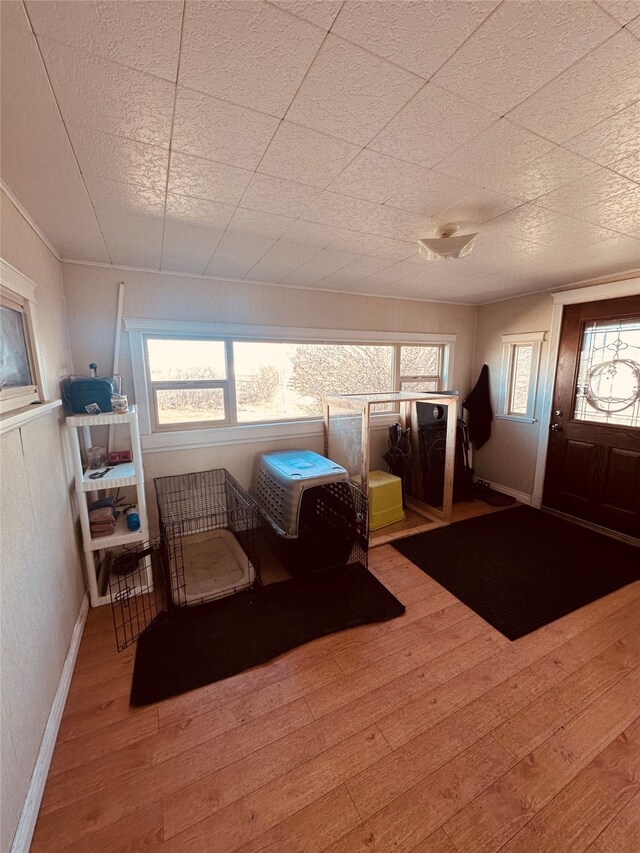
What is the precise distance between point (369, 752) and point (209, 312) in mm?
3032

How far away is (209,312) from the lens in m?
2.88

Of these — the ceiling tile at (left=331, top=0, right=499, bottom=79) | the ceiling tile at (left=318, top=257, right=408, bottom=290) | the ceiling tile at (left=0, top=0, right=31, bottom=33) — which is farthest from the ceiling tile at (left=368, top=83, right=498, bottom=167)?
the ceiling tile at (left=318, top=257, right=408, bottom=290)

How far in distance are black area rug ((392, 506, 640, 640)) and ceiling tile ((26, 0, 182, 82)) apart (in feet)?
9.41

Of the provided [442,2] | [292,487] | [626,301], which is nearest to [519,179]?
[442,2]

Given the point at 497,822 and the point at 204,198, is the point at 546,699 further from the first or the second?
the point at 204,198

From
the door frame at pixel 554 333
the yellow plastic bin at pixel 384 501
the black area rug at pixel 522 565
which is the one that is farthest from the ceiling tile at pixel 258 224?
the door frame at pixel 554 333

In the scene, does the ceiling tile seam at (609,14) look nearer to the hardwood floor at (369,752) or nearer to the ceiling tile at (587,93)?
the ceiling tile at (587,93)

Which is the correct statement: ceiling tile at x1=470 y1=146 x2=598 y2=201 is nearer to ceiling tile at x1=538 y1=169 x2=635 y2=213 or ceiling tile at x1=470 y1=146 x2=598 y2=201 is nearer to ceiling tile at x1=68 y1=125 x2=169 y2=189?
ceiling tile at x1=538 y1=169 x2=635 y2=213

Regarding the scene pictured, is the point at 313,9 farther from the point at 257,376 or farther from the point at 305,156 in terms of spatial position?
the point at 257,376

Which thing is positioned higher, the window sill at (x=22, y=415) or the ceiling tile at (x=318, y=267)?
the ceiling tile at (x=318, y=267)

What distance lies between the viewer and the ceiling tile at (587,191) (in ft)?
4.66

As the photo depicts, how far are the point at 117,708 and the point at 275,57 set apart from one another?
2519mm

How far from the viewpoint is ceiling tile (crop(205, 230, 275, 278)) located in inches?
80.7

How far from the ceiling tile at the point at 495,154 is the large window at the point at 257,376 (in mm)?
2155
